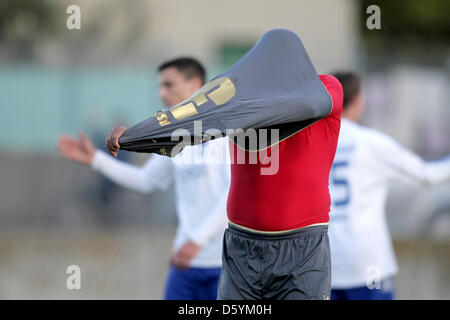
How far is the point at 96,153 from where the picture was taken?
5.95 m

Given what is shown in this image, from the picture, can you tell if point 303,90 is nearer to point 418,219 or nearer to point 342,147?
point 342,147

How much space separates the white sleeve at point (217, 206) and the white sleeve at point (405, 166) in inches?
43.4

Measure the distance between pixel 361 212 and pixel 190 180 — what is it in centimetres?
123

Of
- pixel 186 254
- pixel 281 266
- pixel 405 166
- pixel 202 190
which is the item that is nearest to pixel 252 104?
pixel 281 266

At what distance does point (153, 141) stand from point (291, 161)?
724mm

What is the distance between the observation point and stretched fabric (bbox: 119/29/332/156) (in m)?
3.54

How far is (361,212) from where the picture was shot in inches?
233

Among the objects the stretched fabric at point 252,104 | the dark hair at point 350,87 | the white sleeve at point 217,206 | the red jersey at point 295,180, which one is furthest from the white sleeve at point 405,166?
the stretched fabric at point 252,104

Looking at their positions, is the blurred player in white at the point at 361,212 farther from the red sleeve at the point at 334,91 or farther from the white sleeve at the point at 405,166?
the red sleeve at the point at 334,91

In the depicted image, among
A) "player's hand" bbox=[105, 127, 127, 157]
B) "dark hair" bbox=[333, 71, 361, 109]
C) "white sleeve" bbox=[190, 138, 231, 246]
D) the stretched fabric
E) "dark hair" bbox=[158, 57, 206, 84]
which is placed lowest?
"white sleeve" bbox=[190, 138, 231, 246]

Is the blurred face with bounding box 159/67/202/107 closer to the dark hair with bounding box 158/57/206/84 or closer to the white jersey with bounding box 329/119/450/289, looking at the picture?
the dark hair with bounding box 158/57/206/84

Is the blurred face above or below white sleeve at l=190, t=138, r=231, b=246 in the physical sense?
above

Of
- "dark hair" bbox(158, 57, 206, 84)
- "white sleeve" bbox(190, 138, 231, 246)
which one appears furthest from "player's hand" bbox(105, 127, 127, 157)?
"dark hair" bbox(158, 57, 206, 84)

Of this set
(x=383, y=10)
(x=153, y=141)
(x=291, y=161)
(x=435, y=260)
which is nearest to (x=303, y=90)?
(x=291, y=161)
